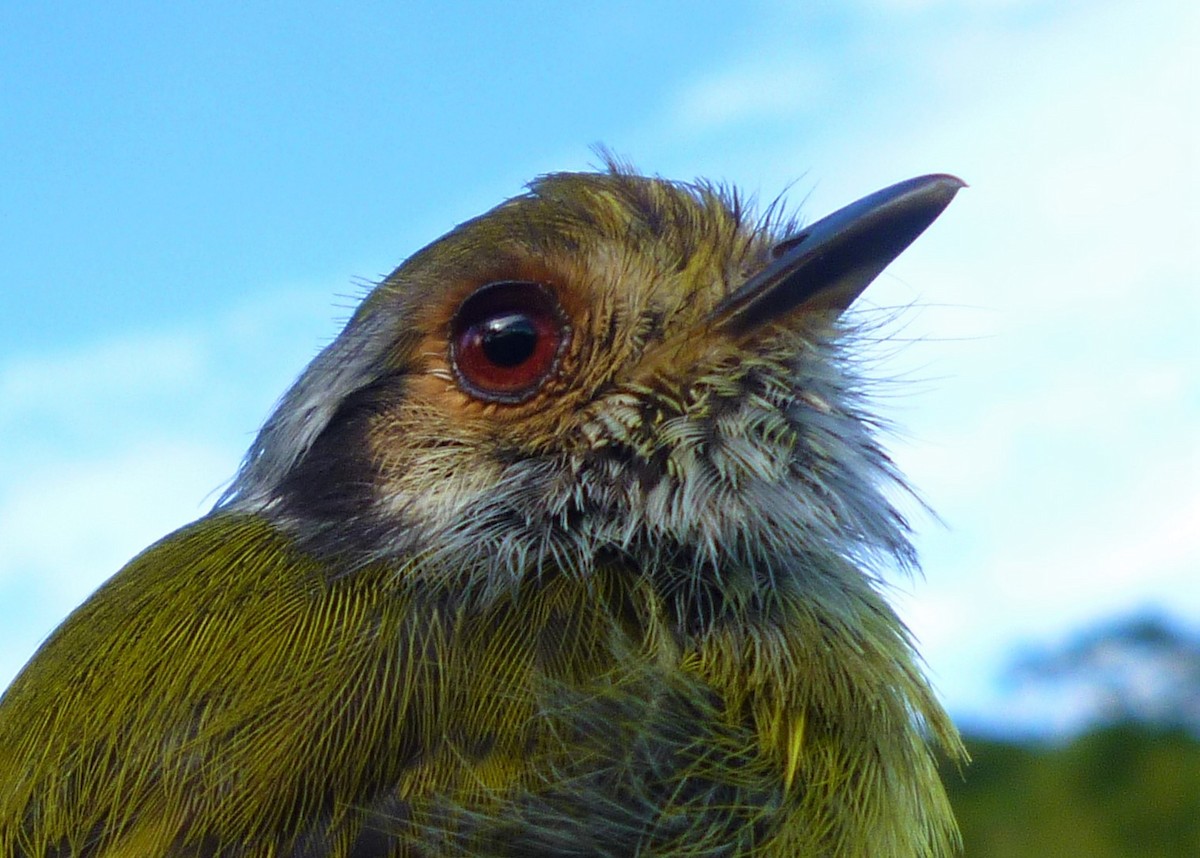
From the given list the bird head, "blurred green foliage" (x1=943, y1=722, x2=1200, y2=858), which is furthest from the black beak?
"blurred green foliage" (x1=943, y1=722, x2=1200, y2=858)

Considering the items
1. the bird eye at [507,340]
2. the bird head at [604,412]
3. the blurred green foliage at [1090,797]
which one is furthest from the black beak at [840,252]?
the blurred green foliage at [1090,797]

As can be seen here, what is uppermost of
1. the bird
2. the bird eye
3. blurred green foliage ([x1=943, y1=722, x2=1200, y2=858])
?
the bird eye

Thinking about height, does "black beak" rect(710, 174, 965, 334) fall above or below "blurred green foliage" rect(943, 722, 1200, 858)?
above

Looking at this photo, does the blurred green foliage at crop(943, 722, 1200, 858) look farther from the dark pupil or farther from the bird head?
the dark pupil

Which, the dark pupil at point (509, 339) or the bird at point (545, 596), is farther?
the dark pupil at point (509, 339)

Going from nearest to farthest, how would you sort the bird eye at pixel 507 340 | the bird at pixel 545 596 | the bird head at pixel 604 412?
the bird at pixel 545 596, the bird head at pixel 604 412, the bird eye at pixel 507 340

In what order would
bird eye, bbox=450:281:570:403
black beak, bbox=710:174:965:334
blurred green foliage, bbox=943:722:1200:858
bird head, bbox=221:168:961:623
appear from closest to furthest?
bird head, bbox=221:168:961:623, bird eye, bbox=450:281:570:403, black beak, bbox=710:174:965:334, blurred green foliage, bbox=943:722:1200:858

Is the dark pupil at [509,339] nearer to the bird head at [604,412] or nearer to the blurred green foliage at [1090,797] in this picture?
the bird head at [604,412]

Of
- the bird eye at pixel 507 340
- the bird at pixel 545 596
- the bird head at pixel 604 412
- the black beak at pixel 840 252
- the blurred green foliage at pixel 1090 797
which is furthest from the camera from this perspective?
the blurred green foliage at pixel 1090 797
